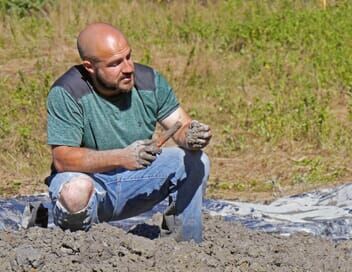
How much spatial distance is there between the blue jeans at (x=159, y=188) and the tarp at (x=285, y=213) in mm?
867

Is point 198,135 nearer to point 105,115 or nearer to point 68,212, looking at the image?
point 105,115

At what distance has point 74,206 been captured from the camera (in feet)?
14.2

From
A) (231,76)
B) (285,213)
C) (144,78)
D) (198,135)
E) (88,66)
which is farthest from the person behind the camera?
(231,76)

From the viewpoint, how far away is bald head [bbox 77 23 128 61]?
177 inches

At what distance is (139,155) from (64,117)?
0.44m

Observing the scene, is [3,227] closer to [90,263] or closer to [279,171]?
[90,263]

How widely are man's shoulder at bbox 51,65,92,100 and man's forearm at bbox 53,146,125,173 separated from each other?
0.88 ft

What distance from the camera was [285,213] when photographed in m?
5.89

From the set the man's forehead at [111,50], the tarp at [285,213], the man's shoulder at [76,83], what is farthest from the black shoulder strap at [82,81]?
the tarp at [285,213]

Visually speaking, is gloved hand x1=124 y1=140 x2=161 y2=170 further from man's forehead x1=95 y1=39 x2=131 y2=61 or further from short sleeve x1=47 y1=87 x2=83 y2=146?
man's forehead x1=95 y1=39 x2=131 y2=61

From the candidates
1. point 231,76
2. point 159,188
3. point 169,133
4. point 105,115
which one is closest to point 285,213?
point 159,188

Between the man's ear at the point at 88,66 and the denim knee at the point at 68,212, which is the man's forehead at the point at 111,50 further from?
the denim knee at the point at 68,212

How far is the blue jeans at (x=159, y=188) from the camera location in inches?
179

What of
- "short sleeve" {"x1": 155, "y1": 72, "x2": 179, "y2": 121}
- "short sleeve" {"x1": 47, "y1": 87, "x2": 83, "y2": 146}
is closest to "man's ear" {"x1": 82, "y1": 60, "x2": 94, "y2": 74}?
"short sleeve" {"x1": 47, "y1": 87, "x2": 83, "y2": 146}
